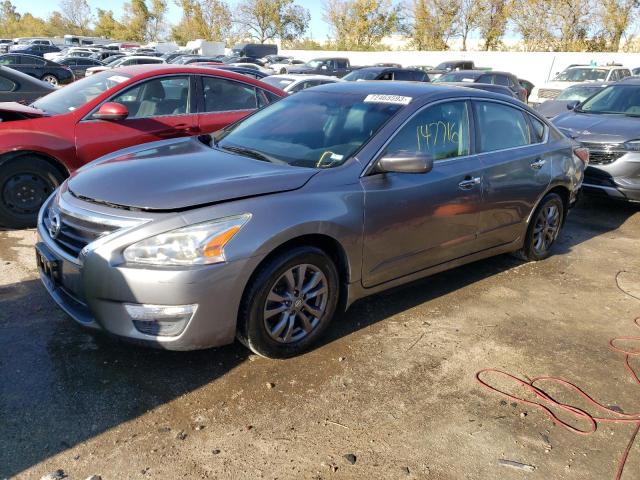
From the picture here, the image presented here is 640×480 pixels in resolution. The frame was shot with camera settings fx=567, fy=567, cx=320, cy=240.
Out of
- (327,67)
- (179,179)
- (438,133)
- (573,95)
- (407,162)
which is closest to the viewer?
(179,179)

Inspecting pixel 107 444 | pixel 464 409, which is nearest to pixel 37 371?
pixel 107 444

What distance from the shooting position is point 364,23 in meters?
55.1

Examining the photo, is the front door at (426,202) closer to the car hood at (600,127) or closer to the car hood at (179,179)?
the car hood at (179,179)

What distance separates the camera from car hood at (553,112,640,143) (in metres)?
7.11

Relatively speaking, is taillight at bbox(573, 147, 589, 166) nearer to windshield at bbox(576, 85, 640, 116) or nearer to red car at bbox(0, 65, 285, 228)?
windshield at bbox(576, 85, 640, 116)

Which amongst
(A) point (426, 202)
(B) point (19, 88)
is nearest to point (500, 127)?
(A) point (426, 202)

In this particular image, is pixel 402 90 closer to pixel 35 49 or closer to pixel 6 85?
pixel 6 85

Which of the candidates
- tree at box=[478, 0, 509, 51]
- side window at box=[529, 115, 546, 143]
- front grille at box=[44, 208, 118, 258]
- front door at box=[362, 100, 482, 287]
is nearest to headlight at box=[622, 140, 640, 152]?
side window at box=[529, 115, 546, 143]

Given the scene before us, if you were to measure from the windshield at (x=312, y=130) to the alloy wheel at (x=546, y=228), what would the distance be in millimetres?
2110

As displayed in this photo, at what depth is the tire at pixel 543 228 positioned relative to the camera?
514 cm

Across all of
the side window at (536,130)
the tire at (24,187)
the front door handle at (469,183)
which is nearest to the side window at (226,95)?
the tire at (24,187)

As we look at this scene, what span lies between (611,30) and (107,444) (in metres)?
44.7

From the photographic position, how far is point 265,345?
327 cm

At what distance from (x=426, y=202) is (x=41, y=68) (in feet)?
69.6
